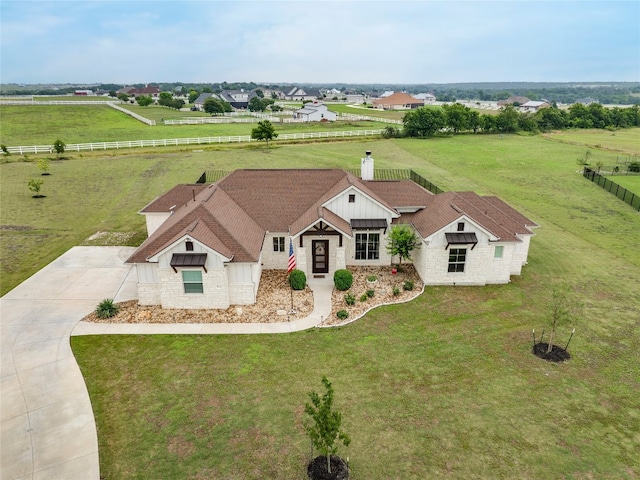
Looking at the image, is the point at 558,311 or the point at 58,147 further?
the point at 58,147

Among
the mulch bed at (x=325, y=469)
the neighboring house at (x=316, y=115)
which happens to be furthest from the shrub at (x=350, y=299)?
the neighboring house at (x=316, y=115)

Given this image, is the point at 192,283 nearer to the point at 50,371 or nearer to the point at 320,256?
the point at 50,371

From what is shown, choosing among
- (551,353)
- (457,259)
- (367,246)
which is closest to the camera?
(551,353)

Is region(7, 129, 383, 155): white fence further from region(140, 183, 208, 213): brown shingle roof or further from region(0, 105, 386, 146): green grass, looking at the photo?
region(140, 183, 208, 213): brown shingle roof

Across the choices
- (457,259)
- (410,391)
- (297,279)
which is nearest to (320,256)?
(297,279)

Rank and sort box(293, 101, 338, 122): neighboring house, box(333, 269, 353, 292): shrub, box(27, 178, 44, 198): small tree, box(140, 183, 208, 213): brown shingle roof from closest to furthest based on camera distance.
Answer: box(333, 269, 353, 292): shrub → box(140, 183, 208, 213): brown shingle roof → box(27, 178, 44, 198): small tree → box(293, 101, 338, 122): neighboring house


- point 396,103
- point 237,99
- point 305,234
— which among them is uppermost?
point 237,99

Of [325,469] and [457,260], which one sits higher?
[457,260]

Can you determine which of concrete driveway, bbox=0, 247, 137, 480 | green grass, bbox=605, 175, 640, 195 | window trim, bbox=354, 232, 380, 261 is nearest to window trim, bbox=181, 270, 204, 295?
concrete driveway, bbox=0, 247, 137, 480
